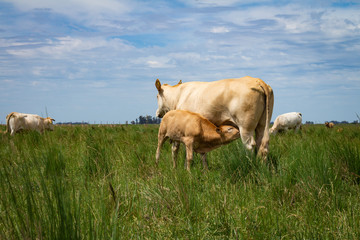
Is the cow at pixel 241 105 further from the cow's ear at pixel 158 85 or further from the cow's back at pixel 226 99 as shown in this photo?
the cow's ear at pixel 158 85

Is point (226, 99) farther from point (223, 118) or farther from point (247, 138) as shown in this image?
point (247, 138)

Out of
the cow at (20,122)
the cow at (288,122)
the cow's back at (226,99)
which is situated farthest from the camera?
the cow at (288,122)

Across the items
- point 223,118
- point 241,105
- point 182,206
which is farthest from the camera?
point 223,118

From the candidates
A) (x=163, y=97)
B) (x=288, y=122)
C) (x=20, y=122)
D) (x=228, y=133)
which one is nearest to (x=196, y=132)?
(x=228, y=133)

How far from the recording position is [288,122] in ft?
65.9

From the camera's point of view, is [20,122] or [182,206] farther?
[20,122]

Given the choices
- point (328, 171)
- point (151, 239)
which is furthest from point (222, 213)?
point (328, 171)

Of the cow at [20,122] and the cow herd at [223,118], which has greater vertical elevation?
the cow herd at [223,118]

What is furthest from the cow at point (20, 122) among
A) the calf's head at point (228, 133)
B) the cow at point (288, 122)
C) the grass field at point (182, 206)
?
the grass field at point (182, 206)

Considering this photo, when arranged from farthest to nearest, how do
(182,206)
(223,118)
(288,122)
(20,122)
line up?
(288,122) < (20,122) < (223,118) < (182,206)

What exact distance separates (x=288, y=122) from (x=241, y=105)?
50.2ft

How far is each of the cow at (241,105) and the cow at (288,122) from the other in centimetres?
1435

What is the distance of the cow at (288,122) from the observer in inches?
792

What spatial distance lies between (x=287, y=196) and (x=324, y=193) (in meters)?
0.44
